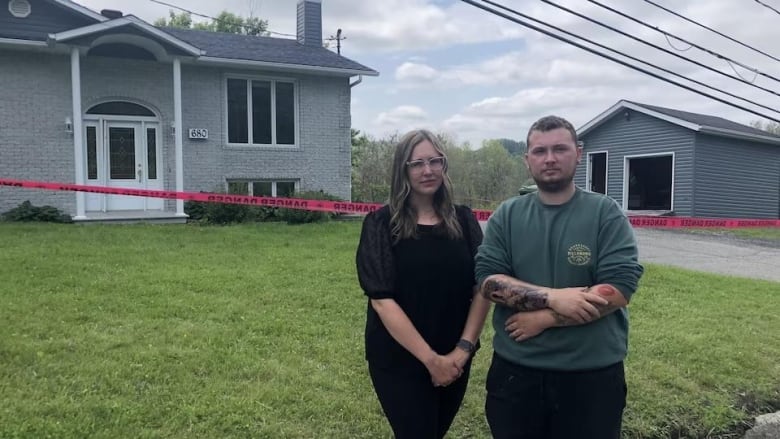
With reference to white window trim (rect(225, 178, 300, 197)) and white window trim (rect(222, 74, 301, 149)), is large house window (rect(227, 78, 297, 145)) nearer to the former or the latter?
white window trim (rect(222, 74, 301, 149))

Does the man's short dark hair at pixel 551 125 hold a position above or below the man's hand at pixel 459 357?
above

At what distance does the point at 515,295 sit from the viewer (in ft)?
7.77

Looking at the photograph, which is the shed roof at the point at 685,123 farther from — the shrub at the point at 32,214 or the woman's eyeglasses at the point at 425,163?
the woman's eyeglasses at the point at 425,163

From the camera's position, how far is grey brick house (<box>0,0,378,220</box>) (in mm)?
13414

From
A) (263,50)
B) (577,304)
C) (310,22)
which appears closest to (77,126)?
(263,50)

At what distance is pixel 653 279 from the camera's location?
8.27m

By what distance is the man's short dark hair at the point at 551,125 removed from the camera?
7.96ft

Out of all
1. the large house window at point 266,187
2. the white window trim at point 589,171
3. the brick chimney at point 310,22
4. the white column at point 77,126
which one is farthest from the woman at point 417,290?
the white window trim at point 589,171

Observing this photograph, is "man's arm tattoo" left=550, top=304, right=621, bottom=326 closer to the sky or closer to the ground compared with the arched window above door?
closer to the ground

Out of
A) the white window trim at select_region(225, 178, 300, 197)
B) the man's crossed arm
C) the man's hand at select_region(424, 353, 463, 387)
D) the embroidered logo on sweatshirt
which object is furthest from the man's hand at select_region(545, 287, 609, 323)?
the white window trim at select_region(225, 178, 300, 197)

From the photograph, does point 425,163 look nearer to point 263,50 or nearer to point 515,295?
point 515,295

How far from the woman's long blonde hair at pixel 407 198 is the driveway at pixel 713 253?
8697 millimetres

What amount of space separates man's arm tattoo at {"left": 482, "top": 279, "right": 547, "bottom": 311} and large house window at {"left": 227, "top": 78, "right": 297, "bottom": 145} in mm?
14186

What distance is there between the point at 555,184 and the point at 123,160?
46.1 feet
